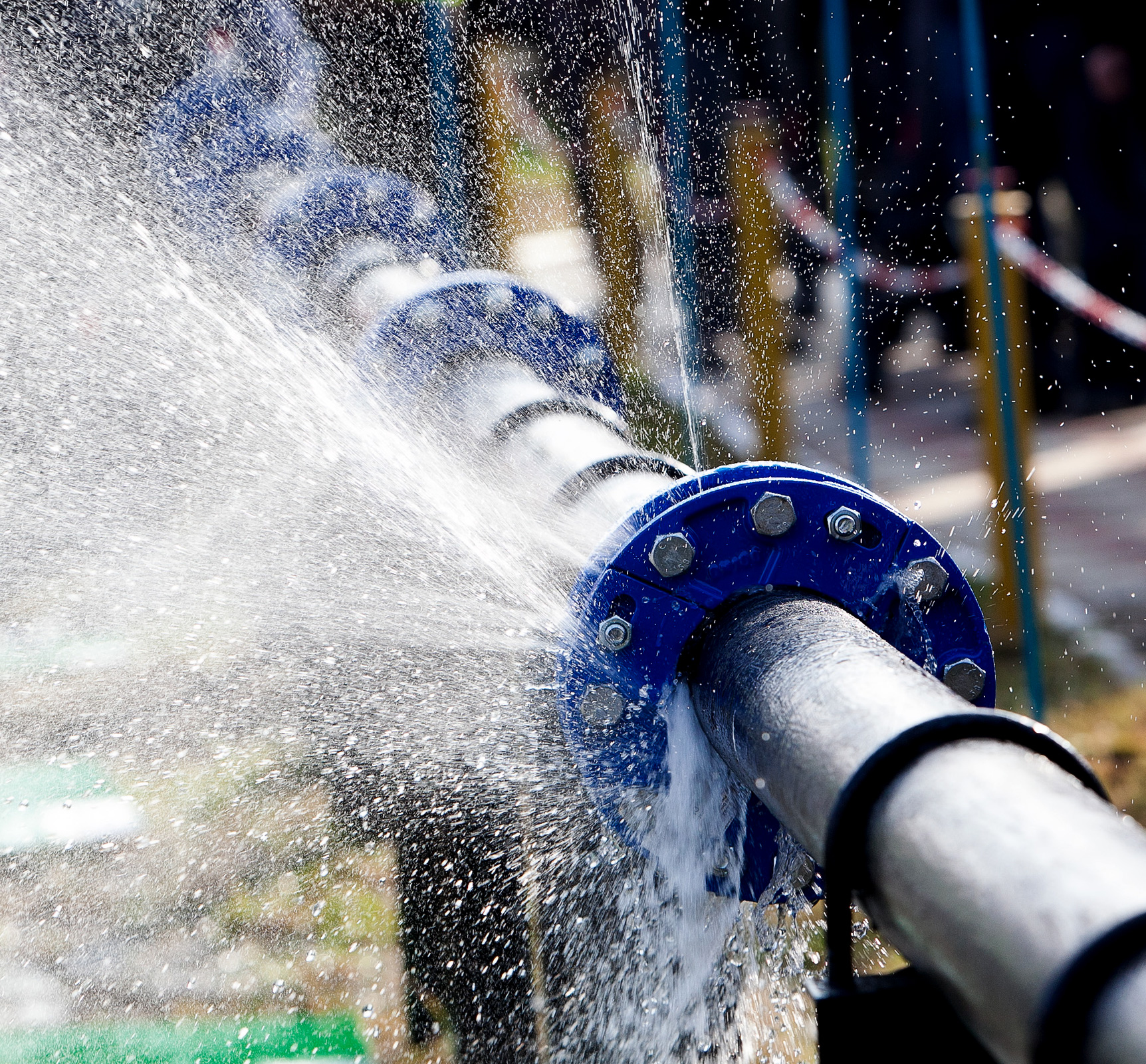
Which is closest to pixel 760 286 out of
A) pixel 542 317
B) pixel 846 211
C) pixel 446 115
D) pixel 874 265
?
pixel 846 211

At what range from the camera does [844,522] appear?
110cm

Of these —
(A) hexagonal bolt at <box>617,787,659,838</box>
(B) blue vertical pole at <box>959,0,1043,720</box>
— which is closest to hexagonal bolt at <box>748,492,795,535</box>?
(A) hexagonal bolt at <box>617,787,659,838</box>

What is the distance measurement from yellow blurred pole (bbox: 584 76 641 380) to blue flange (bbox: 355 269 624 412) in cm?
321

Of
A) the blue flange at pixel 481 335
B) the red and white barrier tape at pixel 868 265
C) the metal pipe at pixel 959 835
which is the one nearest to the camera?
the metal pipe at pixel 959 835

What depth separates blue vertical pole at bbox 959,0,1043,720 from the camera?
2.95 m

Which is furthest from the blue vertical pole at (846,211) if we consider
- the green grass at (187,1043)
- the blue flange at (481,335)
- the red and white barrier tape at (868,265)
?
the green grass at (187,1043)

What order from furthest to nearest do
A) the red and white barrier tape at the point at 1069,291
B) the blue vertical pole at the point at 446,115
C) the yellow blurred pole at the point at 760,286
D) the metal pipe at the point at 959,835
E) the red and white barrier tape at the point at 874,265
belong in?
the red and white barrier tape at the point at 874,265 → the blue vertical pole at the point at 446,115 → the yellow blurred pole at the point at 760,286 → the red and white barrier tape at the point at 1069,291 → the metal pipe at the point at 959,835

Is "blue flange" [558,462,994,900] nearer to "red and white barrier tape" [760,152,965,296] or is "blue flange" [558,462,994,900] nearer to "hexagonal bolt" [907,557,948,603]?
"hexagonal bolt" [907,557,948,603]

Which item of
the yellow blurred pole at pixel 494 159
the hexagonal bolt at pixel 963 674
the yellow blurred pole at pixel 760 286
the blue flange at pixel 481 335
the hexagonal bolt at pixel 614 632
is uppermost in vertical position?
the yellow blurred pole at pixel 494 159

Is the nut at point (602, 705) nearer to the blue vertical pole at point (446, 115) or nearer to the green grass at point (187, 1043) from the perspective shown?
the green grass at point (187, 1043)

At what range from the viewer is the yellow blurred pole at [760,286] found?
3.77 m

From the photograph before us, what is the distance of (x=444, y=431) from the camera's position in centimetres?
181

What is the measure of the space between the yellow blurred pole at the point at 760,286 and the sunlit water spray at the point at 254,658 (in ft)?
4.57

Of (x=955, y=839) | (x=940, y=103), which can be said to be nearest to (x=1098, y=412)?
(x=940, y=103)
